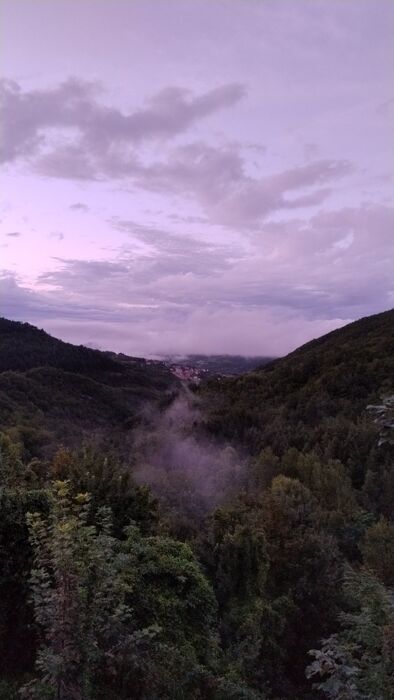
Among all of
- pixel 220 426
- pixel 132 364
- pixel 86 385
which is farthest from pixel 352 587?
pixel 132 364

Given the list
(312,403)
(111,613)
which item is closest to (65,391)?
(312,403)

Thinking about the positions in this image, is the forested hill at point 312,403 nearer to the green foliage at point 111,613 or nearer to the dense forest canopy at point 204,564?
the dense forest canopy at point 204,564

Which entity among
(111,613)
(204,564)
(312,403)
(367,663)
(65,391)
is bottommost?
(204,564)

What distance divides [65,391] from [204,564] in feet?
207

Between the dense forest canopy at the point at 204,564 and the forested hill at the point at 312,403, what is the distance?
9.7 inches

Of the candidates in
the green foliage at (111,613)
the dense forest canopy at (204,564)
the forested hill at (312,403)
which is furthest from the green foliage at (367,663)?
the forested hill at (312,403)

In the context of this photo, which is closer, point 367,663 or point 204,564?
point 367,663

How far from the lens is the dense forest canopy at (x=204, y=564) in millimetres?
5398

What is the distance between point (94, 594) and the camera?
5.29m

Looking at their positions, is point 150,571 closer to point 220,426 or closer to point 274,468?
point 274,468

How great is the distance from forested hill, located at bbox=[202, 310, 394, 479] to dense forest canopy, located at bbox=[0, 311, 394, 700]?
0.81ft

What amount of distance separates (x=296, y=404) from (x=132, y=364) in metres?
72.9

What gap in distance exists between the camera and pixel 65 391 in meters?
74.1

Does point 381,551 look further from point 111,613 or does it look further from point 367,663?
point 111,613
